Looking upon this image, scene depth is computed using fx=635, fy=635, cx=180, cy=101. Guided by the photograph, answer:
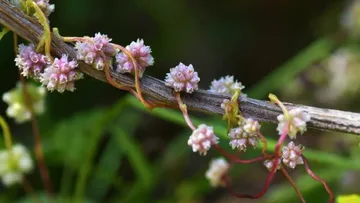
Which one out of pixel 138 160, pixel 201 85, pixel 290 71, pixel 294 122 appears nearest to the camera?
pixel 294 122

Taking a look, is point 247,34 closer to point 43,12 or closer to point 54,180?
point 54,180

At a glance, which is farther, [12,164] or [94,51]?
[12,164]

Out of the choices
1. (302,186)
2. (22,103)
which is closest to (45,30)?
(22,103)

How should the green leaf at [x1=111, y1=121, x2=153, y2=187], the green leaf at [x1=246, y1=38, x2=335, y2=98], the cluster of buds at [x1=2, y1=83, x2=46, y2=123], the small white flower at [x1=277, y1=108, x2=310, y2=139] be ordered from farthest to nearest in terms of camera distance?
the green leaf at [x1=246, y1=38, x2=335, y2=98]
the green leaf at [x1=111, y1=121, x2=153, y2=187]
the cluster of buds at [x1=2, y1=83, x2=46, y2=123]
the small white flower at [x1=277, y1=108, x2=310, y2=139]

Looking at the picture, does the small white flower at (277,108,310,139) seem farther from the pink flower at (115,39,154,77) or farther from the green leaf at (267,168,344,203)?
the green leaf at (267,168,344,203)

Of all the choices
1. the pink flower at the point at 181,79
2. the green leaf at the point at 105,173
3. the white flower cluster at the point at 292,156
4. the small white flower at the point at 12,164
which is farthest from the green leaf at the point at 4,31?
the green leaf at the point at 105,173

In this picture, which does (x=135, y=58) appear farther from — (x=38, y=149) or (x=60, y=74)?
(x=38, y=149)

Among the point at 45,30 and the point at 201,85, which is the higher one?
the point at 201,85

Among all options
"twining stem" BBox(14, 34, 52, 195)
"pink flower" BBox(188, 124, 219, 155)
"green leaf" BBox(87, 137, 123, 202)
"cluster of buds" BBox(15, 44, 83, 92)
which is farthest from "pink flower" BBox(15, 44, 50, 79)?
"green leaf" BBox(87, 137, 123, 202)
